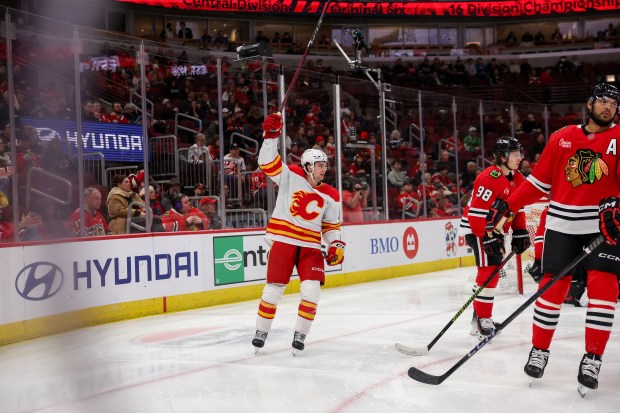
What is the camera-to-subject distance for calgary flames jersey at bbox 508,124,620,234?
326 centimetres

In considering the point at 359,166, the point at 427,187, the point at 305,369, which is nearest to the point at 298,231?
the point at 305,369

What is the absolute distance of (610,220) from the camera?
3.05 metres

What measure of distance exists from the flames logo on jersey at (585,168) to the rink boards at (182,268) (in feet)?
7.04

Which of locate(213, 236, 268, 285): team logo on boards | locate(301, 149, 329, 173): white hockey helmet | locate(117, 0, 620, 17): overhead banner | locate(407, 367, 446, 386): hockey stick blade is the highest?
locate(117, 0, 620, 17): overhead banner

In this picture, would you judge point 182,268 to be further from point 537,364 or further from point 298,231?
point 537,364

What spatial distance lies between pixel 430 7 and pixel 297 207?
19759mm

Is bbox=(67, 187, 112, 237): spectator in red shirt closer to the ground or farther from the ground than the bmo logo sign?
farther from the ground

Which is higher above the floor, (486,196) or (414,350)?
(486,196)

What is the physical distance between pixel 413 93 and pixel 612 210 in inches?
288

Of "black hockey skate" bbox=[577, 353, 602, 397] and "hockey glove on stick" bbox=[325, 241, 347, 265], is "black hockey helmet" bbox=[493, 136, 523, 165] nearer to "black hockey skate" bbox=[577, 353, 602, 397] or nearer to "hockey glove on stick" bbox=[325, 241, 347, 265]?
"hockey glove on stick" bbox=[325, 241, 347, 265]

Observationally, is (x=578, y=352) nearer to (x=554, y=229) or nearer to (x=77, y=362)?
(x=554, y=229)

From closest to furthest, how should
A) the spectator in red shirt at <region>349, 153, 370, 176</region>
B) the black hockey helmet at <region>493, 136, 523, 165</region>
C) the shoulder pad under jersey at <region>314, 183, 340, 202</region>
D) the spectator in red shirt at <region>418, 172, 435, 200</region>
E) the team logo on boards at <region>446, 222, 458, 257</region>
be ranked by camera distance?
the shoulder pad under jersey at <region>314, 183, 340, 202</region> → the black hockey helmet at <region>493, 136, 523, 165</region> → the spectator in red shirt at <region>349, 153, 370, 176</region> → the spectator in red shirt at <region>418, 172, 435, 200</region> → the team logo on boards at <region>446, 222, 458, 257</region>

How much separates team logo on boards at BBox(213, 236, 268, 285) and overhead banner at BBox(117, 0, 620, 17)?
13590mm

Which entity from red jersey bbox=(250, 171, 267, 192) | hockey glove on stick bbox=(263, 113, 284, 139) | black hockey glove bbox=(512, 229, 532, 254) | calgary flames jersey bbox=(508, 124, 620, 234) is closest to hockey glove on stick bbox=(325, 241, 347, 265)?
hockey glove on stick bbox=(263, 113, 284, 139)
